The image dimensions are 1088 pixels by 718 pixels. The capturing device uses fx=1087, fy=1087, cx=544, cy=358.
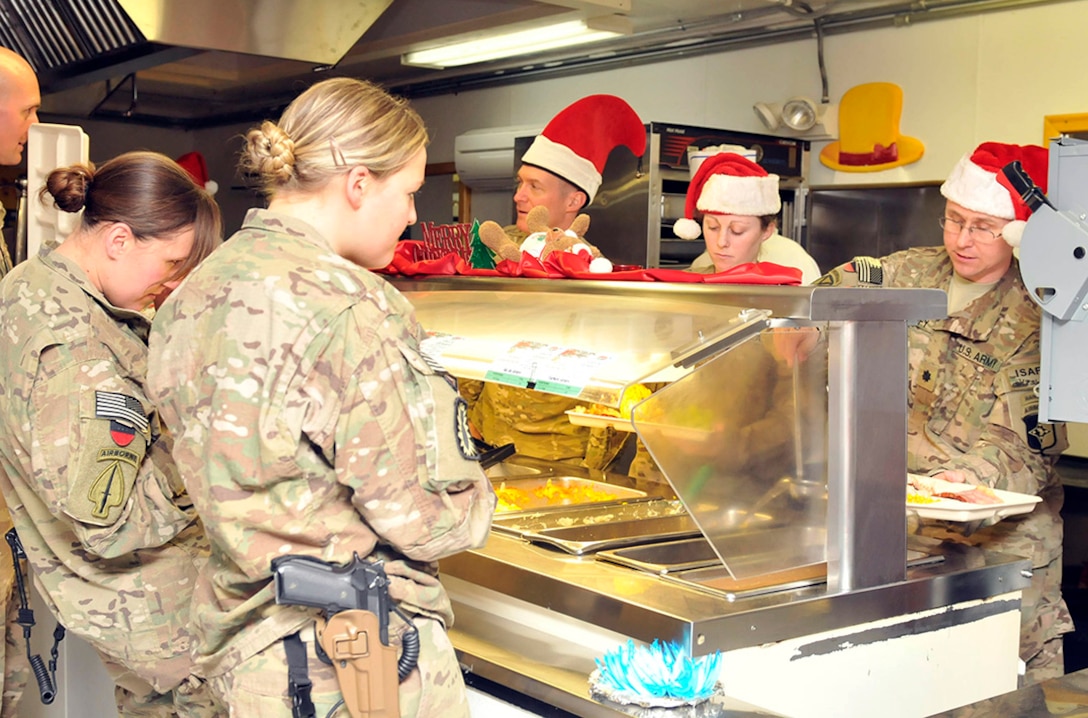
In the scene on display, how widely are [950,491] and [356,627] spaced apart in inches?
56.7

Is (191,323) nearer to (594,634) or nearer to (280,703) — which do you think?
(280,703)

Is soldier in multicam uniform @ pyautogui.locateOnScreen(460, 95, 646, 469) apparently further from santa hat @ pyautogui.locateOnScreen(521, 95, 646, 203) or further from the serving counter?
the serving counter

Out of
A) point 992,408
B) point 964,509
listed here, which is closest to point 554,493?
point 964,509

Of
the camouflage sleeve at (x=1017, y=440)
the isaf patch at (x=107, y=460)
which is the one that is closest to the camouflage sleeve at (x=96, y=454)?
the isaf patch at (x=107, y=460)

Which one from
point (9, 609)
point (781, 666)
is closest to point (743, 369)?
point (781, 666)

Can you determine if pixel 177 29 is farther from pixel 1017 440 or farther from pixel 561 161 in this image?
pixel 1017 440

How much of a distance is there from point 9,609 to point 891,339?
2130 millimetres

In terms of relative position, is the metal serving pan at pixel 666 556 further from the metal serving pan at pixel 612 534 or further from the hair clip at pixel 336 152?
the hair clip at pixel 336 152

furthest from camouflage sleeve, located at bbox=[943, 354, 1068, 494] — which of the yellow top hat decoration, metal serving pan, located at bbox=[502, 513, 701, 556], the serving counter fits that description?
the yellow top hat decoration

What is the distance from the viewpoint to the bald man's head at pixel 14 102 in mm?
2871

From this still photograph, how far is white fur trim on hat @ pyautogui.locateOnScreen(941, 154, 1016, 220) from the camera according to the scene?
2.93 m

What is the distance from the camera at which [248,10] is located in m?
3.60

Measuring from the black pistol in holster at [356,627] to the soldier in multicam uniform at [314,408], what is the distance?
0.12 feet

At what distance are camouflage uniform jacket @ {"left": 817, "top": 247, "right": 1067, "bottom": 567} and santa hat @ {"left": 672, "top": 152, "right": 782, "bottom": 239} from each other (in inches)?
20.7
